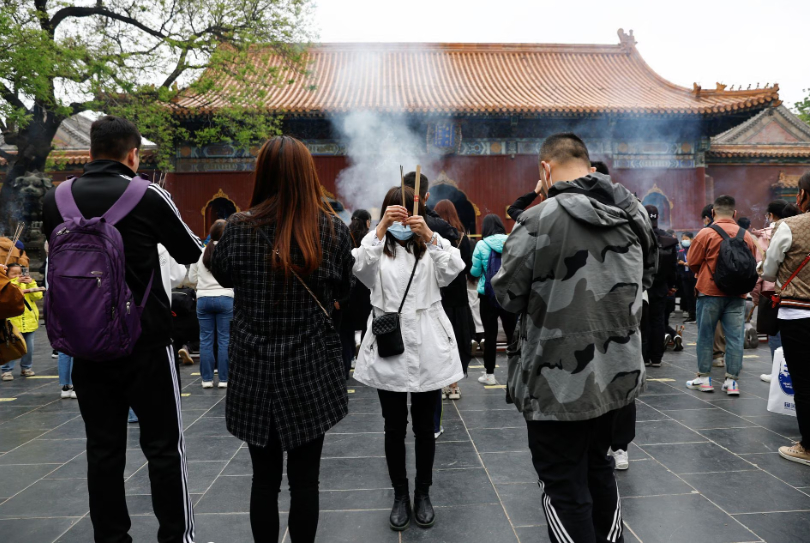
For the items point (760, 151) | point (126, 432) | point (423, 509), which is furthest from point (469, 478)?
point (760, 151)

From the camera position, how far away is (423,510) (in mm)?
2785

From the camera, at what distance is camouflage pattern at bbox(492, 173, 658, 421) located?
6.15 feet

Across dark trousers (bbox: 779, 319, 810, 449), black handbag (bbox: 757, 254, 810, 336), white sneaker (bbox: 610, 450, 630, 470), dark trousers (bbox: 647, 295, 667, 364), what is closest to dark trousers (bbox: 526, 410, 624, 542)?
white sneaker (bbox: 610, 450, 630, 470)

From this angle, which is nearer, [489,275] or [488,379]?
[489,275]

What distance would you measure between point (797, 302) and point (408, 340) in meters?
2.53

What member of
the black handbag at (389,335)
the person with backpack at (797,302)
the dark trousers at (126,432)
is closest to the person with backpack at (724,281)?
the person with backpack at (797,302)

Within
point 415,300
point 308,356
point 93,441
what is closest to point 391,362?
point 415,300

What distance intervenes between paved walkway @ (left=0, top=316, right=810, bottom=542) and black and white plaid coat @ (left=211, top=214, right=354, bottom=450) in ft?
3.14

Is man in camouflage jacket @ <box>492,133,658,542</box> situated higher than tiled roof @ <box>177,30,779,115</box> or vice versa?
tiled roof @ <box>177,30,779,115</box>

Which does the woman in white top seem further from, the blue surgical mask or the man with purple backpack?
the man with purple backpack

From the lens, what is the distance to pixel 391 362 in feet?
8.98

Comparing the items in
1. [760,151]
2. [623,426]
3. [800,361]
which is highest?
[760,151]

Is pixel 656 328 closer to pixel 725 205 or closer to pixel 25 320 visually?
pixel 725 205

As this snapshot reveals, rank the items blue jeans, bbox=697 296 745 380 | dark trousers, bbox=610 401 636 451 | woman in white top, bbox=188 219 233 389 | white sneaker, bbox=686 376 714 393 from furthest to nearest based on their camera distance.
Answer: woman in white top, bbox=188 219 233 389 → white sneaker, bbox=686 376 714 393 → blue jeans, bbox=697 296 745 380 → dark trousers, bbox=610 401 636 451
